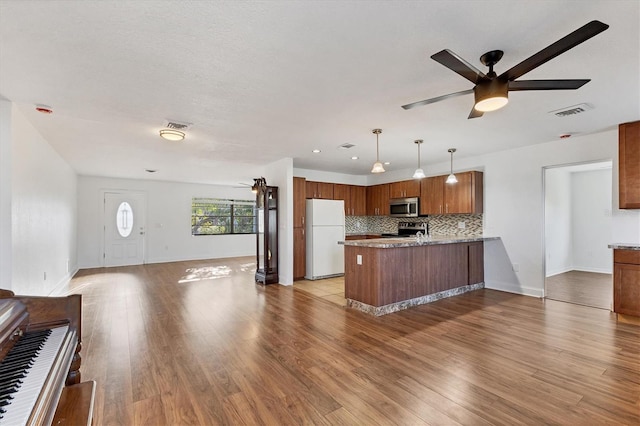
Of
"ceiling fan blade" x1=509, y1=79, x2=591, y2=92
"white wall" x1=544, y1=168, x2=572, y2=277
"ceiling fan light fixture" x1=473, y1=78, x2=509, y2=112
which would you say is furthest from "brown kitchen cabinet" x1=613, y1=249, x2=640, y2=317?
"ceiling fan light fixture" x1=473, y1=78, x2=509, y2=112

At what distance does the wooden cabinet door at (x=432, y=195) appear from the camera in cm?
607

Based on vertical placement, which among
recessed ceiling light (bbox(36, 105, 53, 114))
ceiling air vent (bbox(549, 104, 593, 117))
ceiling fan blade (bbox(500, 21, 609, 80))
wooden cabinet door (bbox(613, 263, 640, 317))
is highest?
ceiling air vent (bbox(549, 104, 593, 117))

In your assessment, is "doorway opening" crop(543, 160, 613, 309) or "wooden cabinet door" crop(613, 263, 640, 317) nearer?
"wooden cabinet door" crop(613, 263, 640, 317)

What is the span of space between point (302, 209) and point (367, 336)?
3464mm

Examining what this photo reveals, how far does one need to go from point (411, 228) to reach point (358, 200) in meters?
1.54

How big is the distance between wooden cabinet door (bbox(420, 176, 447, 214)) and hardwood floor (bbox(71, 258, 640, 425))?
224 centimetres

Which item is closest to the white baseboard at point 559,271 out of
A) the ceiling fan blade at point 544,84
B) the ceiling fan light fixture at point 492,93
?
the ceiling fan blade at point 544,84

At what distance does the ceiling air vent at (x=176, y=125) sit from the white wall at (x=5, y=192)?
1438 mm

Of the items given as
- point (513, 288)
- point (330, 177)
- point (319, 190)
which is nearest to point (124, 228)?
point (319, 190)

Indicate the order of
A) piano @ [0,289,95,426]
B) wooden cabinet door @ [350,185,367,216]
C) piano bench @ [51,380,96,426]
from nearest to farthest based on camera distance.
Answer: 1. piano @ [0,289,95,426]
2. piano bench @ [51,380,96,426]
3. wooden cabinet door @ [350,185,367,216]

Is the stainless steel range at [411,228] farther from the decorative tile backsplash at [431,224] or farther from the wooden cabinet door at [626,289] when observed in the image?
the wooden cabinet door at [626,289]

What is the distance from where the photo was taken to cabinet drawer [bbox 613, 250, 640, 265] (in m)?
3.70

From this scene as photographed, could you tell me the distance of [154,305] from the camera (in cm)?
438

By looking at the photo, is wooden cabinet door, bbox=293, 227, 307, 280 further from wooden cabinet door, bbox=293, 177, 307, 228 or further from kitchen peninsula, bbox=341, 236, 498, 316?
kitchen peninsula, bbox=341, 236, 498, 316
